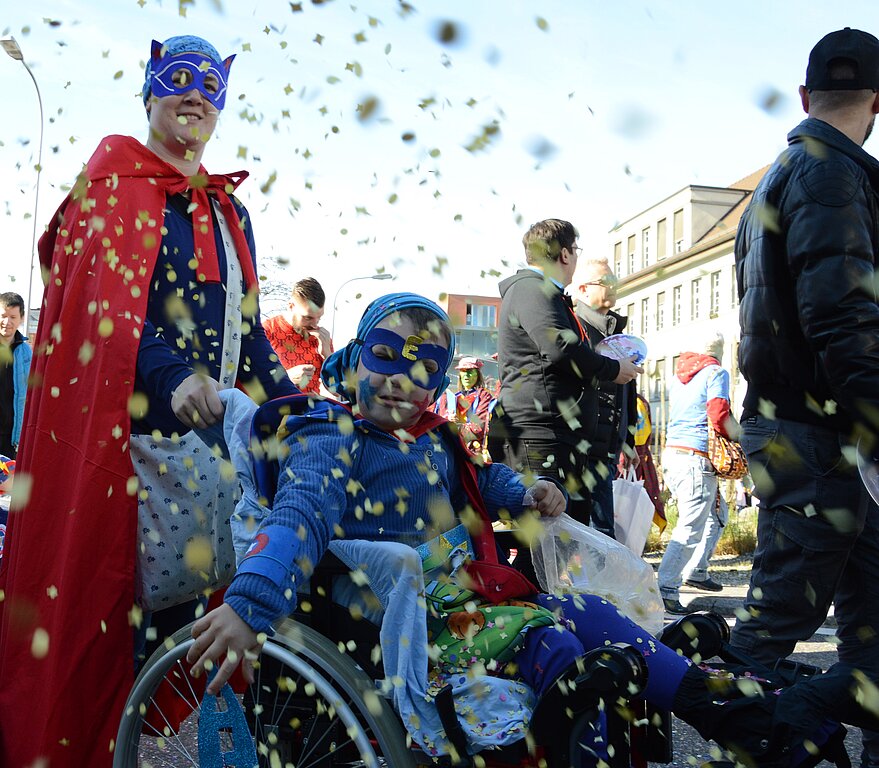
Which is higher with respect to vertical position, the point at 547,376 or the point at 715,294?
the point at 715,294

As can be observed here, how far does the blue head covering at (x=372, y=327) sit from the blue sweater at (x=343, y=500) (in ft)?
0.69

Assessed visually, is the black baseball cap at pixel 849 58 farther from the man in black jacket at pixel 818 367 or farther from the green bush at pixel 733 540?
the green bush at pixel 733 540

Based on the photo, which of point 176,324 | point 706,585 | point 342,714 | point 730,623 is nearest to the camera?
point 342,714

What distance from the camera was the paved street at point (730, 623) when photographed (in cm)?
359

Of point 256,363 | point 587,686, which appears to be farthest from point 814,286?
point 256,363

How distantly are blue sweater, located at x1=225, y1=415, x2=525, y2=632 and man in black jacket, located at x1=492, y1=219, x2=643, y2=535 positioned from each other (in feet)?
6.01

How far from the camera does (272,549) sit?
7.18ft

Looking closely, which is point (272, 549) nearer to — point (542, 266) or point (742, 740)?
point (742, 740)

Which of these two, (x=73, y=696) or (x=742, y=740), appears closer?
(x=742, y=740)

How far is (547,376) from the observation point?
4.71m

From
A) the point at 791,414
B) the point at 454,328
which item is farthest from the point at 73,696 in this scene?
the point at 791,414

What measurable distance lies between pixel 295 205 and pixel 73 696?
1.53 meters

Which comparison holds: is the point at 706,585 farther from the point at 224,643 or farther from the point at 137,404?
the point at 224,643

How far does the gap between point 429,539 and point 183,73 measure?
1.56 meters
